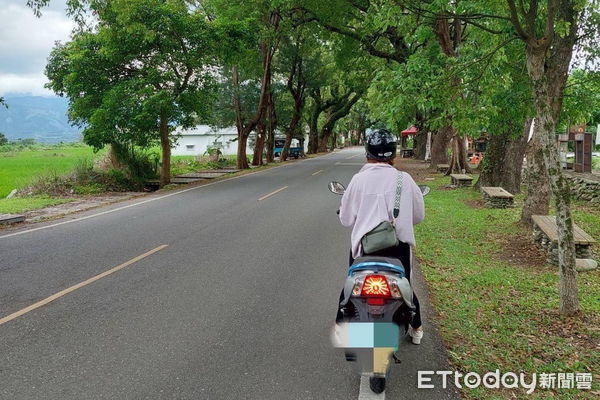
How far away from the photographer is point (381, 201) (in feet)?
12.3

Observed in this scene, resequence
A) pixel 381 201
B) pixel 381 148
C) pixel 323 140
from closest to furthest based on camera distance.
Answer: pixel 381 201, pixel 381 148, pixel 323 140

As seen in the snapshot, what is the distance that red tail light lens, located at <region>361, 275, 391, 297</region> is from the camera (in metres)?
3.33

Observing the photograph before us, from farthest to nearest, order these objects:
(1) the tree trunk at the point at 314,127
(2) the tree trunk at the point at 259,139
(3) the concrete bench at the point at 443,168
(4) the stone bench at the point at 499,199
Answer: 1. (1) the tree trunk at the point at 314,127
2. (2) the tree trunk at the point at 259,139
3. (3) the concrete bench at the point at 443,168
4. (4) the stone bench at the point at 499,199

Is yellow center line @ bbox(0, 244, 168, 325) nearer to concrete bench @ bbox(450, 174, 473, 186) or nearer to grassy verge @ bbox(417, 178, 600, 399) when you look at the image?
grassy verge @ bbox(417, 178, 600, 399)

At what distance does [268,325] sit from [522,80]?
6290mm

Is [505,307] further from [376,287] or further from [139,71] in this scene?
[139,71]

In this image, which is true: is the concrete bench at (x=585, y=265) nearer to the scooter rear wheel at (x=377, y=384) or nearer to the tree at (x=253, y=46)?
the scooter rear wheel at (x=377, y=384)

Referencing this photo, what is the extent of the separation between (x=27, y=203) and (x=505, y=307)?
1450 centimetres

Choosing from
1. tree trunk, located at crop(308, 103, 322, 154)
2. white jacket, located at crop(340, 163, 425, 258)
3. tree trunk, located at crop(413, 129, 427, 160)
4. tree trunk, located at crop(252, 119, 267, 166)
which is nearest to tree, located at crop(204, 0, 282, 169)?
tree trunk, located at crop(252, 119, 267, 166)

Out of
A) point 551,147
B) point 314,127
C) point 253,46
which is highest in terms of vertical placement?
point 253,46

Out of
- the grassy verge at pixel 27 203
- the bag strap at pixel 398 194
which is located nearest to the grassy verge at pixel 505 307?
the bag strap at pixel 398 194

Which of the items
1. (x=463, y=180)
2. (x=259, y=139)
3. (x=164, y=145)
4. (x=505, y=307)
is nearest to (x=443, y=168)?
(x=463, y=180)

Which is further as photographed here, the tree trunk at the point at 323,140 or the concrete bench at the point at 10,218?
the tree trunk at the point at 323,140

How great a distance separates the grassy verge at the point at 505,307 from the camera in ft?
13.5
